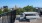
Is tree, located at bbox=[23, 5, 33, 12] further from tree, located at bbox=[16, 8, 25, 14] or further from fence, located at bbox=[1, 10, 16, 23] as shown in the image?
fence, located at bbox=[1, 10, 16, 23]

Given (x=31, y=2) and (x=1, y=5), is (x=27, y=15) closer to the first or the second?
(x=31, y=2)

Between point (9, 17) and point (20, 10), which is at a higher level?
point (20, 10)

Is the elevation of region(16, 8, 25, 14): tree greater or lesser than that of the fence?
greater

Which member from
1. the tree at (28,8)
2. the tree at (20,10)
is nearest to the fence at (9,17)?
the tree at (20,10)

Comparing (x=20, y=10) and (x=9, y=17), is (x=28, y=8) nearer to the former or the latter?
(x=20, y=10)

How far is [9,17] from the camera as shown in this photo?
2121mm

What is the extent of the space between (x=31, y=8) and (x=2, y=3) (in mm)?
716

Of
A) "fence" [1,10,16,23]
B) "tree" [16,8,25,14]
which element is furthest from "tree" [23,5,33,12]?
"fence" [1,10,16,23]

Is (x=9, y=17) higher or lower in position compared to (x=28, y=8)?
lower

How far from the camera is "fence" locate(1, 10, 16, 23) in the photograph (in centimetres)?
210

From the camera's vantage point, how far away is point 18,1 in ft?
7.27

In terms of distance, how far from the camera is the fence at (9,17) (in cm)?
210

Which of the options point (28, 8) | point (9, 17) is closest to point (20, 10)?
point (28, 8)

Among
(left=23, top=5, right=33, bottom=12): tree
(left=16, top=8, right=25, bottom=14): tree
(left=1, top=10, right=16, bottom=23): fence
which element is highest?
(left=23, top=5, right=33, bottom=12): tree
